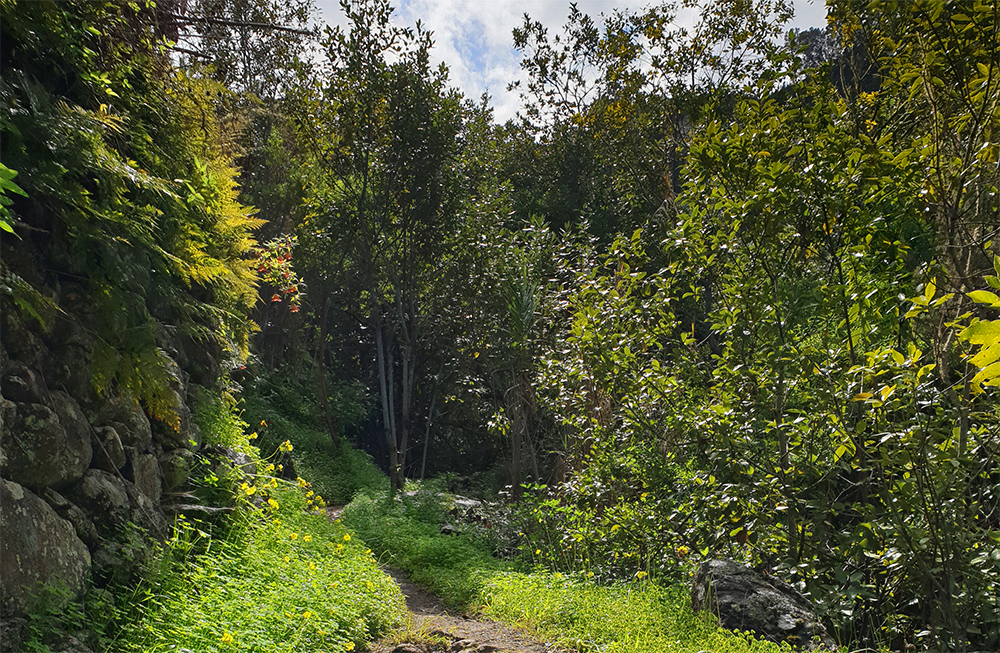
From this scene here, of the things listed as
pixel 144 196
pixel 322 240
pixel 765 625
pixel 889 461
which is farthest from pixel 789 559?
pixel 322 240

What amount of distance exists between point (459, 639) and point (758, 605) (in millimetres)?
1975

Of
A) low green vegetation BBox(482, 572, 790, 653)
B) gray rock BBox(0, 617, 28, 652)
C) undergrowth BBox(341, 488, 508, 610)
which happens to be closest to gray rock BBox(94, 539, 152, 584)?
gray rock BBox(0, 617, 28, 652)

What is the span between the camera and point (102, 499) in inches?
138

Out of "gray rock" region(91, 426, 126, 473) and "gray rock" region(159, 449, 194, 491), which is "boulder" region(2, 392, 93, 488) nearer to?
"gray rock" region(91, 426, 126, 473)

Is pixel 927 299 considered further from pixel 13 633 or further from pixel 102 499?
pixel 102 499

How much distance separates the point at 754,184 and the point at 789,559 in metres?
2.45

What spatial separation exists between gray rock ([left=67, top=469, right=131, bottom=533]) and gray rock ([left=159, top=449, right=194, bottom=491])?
0.64 meters

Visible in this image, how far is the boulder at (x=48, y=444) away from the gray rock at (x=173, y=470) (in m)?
0.80

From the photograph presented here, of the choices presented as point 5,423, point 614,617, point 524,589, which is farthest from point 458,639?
point 5,423

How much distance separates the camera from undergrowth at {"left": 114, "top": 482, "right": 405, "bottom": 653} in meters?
3.24

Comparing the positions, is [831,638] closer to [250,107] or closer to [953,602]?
[953,602]

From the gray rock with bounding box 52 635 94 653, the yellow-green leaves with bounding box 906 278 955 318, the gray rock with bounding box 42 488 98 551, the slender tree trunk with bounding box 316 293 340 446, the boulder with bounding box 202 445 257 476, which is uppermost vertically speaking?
the slender tree trunk with bounding box 316 293 340 446

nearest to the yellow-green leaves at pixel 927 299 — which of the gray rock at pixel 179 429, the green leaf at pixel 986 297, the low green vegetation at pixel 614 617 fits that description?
the green leaf at pixel 986 297

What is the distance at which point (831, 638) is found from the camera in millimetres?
3922
